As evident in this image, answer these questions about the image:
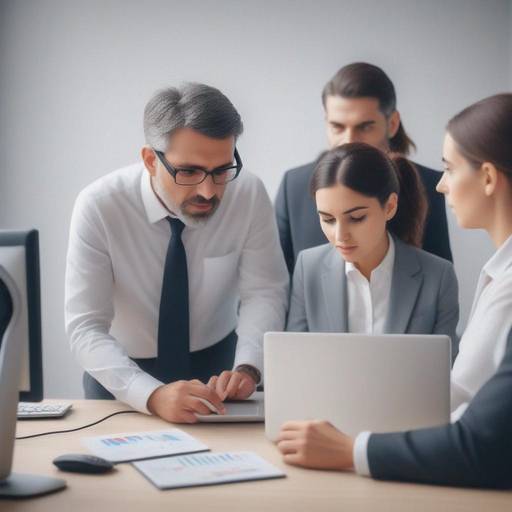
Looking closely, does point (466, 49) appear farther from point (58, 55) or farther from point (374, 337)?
point (374, 337)

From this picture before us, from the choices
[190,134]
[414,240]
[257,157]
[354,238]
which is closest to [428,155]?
[257,157]

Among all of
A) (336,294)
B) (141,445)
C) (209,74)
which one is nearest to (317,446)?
(141,445)

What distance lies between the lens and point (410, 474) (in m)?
1.52

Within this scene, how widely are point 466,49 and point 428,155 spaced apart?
54cm

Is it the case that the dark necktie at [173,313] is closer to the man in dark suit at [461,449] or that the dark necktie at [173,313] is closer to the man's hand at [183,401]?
the man's hand at [183,401]

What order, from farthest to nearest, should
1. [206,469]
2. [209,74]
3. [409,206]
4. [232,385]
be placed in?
[209,74] < [409,206] < [232,385] < [206,469]

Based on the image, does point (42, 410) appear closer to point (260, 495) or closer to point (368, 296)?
point (260, 495)

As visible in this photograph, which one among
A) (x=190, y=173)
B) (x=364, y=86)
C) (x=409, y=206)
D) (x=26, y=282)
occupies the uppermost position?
(x=364, y=86)

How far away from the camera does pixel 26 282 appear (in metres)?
1.53

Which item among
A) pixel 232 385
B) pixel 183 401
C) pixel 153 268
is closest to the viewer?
pixel 183 401

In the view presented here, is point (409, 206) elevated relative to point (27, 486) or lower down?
elevated

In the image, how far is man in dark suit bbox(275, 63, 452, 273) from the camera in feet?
9.47

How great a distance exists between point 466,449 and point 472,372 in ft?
0.81

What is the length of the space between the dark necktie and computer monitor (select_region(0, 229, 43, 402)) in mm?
891
